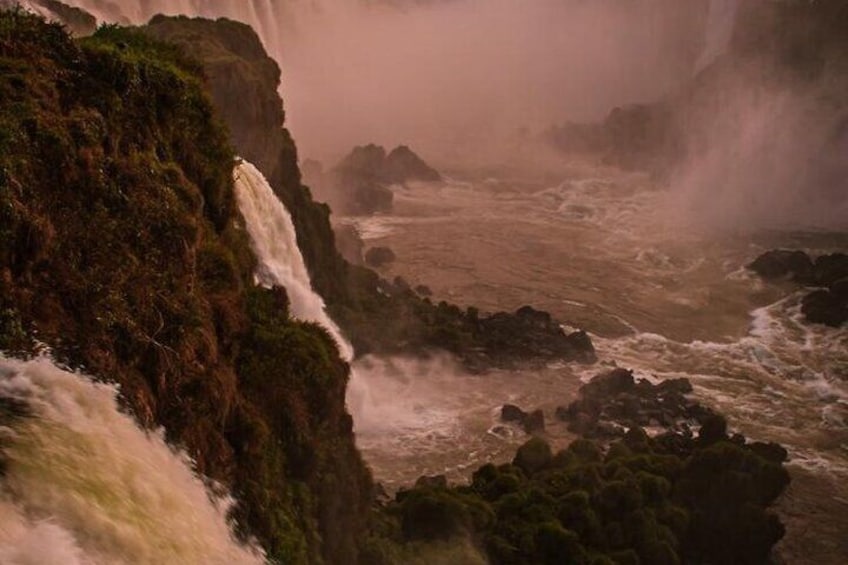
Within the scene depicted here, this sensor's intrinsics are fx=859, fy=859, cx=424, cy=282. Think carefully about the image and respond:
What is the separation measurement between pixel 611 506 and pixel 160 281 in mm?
10771

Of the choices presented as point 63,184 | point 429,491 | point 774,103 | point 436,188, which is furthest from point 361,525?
point 774,103

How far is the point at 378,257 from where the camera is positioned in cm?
3316

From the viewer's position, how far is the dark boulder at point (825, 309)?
99.7 feet

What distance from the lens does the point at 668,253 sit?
37.8 m

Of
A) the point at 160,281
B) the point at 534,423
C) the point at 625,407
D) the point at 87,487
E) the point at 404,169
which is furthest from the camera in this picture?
the point at 404,169

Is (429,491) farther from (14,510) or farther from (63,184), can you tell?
(14,510)

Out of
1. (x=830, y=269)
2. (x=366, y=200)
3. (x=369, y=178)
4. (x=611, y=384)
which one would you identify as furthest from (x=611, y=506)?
(x=369, y=178)

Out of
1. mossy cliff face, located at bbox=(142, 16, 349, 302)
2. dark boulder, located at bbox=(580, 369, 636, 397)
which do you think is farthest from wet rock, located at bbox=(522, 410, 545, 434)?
mossy cliff face, located at bbox=(142, 16, 349, 302)

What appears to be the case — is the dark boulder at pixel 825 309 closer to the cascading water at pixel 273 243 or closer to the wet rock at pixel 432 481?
the wet rock at pixel 432 481

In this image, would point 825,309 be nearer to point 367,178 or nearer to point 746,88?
point 367,178

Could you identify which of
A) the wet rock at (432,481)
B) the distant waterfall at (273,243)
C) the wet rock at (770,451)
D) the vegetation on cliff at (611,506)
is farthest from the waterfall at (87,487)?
the wet rock at (770,451)

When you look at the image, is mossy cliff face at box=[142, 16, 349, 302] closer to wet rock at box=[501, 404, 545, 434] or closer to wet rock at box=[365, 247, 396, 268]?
wet rock at box=[501, 404, 545, 434]

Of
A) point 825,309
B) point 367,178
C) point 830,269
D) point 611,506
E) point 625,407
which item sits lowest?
point 611,506

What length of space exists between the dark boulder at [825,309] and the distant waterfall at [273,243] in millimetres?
20238
